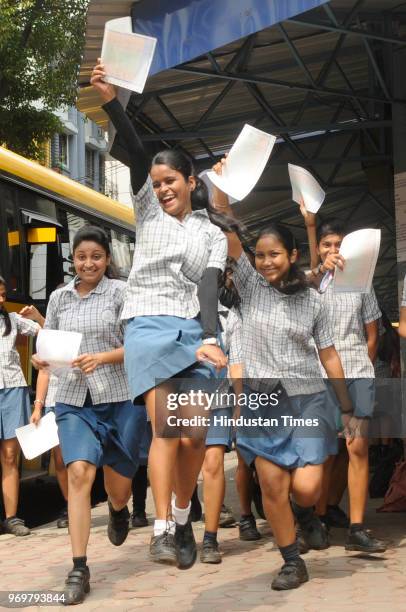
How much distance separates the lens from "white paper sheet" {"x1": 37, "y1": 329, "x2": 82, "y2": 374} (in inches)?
224

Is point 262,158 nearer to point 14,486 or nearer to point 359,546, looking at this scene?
point 359,546

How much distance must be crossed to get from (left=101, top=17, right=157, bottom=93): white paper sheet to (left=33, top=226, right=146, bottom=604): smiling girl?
1365 mm

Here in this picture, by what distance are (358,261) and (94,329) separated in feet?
4.79

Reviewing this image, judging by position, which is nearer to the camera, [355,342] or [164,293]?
[164,293]

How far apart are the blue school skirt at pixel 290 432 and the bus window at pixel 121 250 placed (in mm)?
6055

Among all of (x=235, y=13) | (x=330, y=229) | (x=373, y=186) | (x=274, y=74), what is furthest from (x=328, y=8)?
(x=373, y=186)

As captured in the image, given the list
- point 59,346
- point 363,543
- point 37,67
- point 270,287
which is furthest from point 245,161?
point 37,67

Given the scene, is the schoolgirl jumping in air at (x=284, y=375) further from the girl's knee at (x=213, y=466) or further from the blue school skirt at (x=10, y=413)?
the blue school skirt at (x=10, y=413)

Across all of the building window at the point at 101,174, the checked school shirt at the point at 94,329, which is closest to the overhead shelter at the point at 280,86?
the checked school shirt at the point at 94,329

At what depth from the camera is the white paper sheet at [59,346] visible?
5.68 m

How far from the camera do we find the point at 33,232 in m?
10.3

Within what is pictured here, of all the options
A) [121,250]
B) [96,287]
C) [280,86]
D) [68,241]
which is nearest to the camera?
[96,287]

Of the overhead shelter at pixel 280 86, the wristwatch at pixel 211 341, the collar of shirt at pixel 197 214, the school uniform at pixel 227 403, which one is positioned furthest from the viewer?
the overhead shelter at pixel 280 86

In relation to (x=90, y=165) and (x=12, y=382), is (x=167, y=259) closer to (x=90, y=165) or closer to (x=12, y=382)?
(x=12, y=382)
